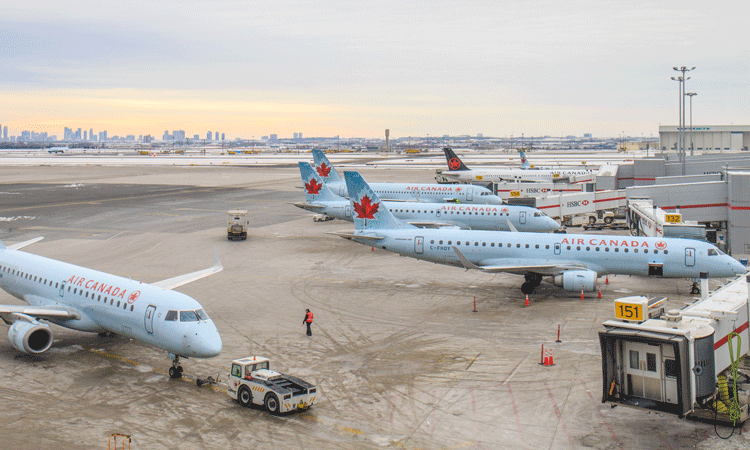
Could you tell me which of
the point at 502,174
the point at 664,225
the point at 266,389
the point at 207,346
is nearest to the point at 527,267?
the point at 664,225

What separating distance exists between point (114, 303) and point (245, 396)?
8.02m

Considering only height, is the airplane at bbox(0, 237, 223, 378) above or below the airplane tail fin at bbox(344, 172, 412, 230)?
below

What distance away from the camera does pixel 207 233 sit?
6875 cm

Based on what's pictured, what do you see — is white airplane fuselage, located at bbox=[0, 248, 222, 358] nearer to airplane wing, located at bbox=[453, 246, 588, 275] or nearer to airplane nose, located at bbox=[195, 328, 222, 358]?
airplane nose, located at bbox=[195, 328, 222, 358]

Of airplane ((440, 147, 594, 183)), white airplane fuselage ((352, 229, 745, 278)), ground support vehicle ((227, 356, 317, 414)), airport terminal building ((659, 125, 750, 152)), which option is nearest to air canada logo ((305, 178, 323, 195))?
white airplane fuselage ((352, 229, 745, 278))

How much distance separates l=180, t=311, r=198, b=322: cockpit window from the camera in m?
26.6

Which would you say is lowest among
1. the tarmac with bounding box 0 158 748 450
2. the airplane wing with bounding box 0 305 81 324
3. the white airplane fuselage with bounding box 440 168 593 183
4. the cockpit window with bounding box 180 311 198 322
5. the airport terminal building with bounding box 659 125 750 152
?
the tarmac with bounding box 0 158 748 450

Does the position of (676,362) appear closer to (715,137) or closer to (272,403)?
→ (272,403)

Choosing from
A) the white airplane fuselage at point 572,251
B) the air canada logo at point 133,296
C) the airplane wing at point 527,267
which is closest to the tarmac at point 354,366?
the airplane wing at point 527,267

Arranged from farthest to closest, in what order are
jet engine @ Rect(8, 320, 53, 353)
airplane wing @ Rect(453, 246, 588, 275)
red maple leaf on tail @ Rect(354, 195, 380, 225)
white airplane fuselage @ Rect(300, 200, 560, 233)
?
white airplane fuselage @ Rect(300, 200, 560, 233)
red maple leaf on tail @ Rect(354, 195, 380, 225)
airplane wing @ Rect(453, 246, 588, 275)
jet engine @ Rect(8, 320, 53, 353)

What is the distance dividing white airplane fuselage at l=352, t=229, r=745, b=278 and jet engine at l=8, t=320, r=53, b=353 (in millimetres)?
21659

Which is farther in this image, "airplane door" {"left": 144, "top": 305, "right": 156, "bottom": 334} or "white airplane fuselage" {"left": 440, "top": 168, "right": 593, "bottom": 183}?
"white airplane fuselage" {"left": 440, "top": 168, "right": 593, "bottom": 183}

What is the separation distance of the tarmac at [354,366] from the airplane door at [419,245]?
2.60 m

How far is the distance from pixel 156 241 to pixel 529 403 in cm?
4628
